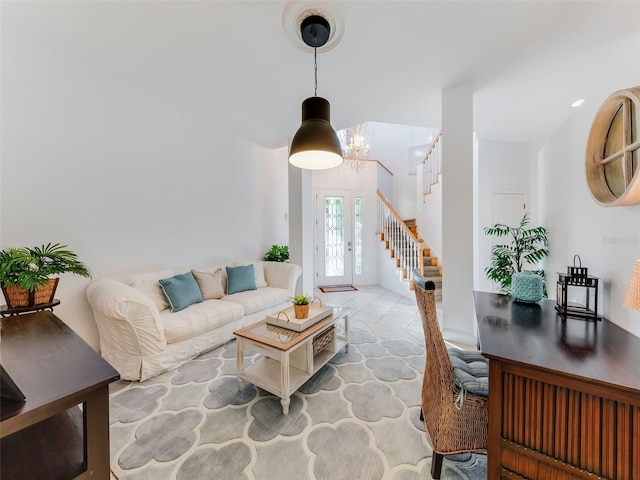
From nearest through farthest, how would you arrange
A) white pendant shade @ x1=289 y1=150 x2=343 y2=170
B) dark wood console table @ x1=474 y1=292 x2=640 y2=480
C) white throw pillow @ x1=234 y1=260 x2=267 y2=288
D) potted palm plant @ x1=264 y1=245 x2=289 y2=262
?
dark wood console table @ x1=474 y1=292 x2=640 y2=480, white pendant shade @ x1=289 y1=150 x2=343 y2=170, white throw pillow @ x1=234 y1=260 x2=267 y2=288, potted palm plant @ x1=264 y1=245 x2=289 y2=262

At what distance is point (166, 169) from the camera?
124 inches

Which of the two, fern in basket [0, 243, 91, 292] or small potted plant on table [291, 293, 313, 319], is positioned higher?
fern in basket [0, 243, 91, 292]

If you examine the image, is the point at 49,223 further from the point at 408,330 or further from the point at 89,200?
the point at 408,330

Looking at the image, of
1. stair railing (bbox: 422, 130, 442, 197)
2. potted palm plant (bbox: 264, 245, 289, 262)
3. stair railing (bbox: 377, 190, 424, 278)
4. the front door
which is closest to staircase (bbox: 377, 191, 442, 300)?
stair railing (bbox: 377, 190, 424, 278)

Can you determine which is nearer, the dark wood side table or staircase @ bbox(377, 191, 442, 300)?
the dark wood side table

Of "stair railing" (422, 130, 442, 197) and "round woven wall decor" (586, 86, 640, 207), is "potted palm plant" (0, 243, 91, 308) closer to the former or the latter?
"round woven wall decor" (586, 86, 640, 207)

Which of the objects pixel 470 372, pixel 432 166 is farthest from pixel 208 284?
pixel 432 166

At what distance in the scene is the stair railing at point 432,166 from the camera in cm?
531

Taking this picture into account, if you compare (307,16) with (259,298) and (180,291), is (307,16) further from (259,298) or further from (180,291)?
(259,298)

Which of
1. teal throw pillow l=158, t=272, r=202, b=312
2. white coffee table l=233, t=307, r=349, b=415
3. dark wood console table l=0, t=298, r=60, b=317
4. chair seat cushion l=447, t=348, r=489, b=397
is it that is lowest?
white coffee table l=233, t=307, r=349, b=415

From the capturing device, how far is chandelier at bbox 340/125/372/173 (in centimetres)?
506

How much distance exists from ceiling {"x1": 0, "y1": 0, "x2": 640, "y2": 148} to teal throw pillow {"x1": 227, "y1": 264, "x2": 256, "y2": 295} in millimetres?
2168

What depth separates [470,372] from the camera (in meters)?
1.36

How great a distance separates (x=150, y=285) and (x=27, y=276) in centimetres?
115
